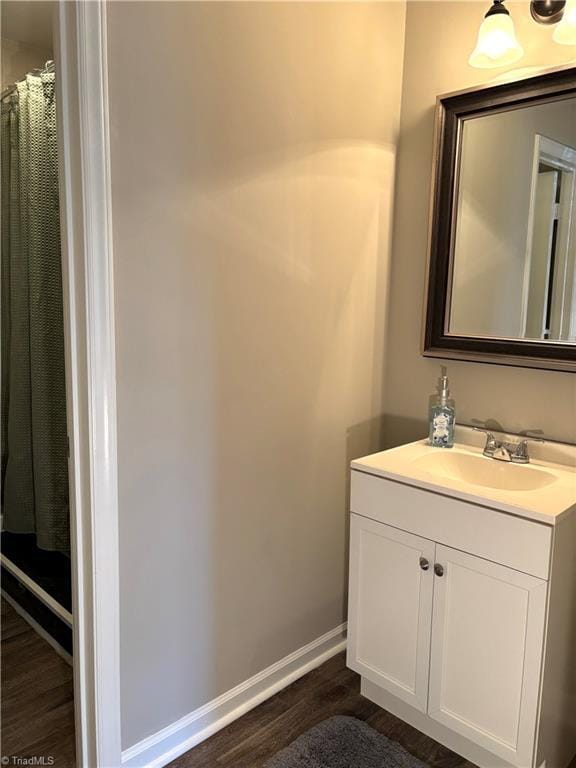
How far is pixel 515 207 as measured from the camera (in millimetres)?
1773

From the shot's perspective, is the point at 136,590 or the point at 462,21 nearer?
the point at 136,590

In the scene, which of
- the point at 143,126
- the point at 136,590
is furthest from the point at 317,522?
the point at 143,126

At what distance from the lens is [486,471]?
1.79 metres

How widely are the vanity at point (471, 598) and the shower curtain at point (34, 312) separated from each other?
3.96ft

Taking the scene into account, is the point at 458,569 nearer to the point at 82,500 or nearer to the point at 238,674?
the point at 238,674

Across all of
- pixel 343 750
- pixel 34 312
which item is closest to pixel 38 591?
pixel 34 312

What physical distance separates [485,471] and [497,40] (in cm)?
125

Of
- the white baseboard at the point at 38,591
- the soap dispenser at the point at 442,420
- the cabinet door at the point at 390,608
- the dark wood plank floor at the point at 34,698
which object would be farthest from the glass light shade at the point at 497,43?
the dark wood plank floor at the point at 34,698

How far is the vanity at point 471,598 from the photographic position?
1.42m

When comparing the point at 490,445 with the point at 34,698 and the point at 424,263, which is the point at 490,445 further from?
the point at 34,698

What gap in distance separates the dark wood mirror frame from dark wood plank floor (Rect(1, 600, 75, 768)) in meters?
1.66

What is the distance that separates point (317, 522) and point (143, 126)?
4.39 ft

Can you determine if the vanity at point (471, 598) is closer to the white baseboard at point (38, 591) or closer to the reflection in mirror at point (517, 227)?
the reflection in mirror at point (517, 227)

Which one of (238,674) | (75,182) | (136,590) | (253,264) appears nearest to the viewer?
(75,182)
